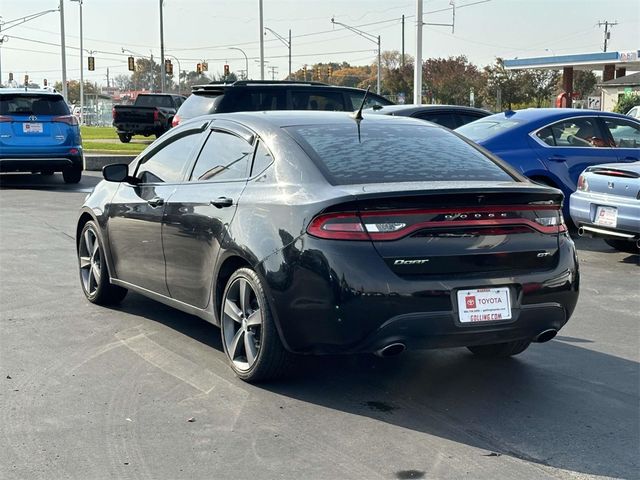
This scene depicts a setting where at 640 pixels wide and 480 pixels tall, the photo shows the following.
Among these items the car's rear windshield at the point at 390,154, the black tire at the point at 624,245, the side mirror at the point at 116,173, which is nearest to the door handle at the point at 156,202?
the side mirror at the point at 116,173

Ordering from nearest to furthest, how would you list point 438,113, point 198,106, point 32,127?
point 438,113
point 198,106
point 32,127

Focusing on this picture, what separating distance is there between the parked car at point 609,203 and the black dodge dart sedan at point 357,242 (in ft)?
12.9

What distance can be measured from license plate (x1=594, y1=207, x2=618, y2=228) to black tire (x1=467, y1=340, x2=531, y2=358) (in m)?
4.06

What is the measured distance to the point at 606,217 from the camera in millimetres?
9398

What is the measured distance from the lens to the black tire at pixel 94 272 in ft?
23.1

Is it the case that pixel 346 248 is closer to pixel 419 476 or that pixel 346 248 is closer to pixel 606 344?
pixel 419 476

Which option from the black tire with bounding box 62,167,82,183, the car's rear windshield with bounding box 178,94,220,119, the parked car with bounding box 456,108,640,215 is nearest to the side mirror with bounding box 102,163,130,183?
the parked car with bounding box 456,108,640,215

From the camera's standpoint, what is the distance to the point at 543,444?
426cm

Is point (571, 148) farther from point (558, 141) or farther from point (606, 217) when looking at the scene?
point (606, 217)

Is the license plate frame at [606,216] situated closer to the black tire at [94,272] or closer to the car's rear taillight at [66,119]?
the black tire at [94,272]

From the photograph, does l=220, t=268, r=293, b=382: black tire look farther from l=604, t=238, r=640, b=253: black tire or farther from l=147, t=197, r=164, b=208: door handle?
l=604, t=238, r=640, b=253: black tire

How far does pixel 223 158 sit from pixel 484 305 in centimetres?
204

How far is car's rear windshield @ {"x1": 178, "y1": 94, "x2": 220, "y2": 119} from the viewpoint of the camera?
45.6ft

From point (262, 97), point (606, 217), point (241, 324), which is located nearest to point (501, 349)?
point (241, 324)
